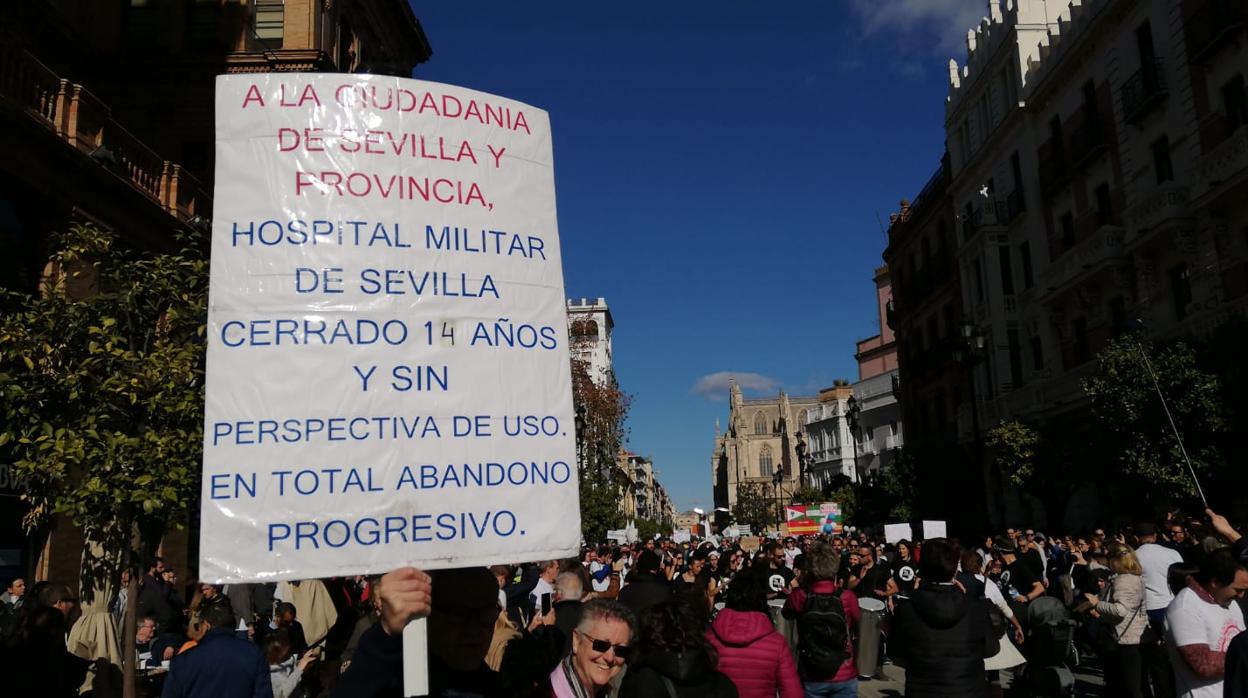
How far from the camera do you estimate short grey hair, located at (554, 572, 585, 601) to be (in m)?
6.87

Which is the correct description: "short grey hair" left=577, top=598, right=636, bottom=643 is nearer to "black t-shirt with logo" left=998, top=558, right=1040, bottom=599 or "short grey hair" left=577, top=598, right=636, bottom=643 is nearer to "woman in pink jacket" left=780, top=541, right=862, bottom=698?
"woman in pink jacket" left=780, top=541, right=862, bottom=698

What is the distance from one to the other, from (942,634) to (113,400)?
7507mm

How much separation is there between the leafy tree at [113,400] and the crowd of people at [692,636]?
1020mm

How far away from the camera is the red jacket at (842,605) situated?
6.63 meters

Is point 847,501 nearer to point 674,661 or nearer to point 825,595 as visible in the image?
point 825,595

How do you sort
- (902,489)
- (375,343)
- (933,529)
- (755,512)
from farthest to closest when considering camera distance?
(755,512)
(902,489)
(933,529)
(375,343)

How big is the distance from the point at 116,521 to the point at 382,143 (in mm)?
7741

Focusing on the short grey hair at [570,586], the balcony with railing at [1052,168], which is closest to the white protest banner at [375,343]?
the short grey hair at [570,586]

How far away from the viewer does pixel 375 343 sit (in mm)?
2900

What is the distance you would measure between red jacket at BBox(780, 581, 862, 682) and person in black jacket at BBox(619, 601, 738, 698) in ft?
8.86

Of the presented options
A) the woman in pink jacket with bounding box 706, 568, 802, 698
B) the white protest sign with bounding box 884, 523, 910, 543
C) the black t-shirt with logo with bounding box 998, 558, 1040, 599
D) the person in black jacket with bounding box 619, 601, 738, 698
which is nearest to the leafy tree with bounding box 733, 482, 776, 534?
the white protest sign with bounding box 884, 523, 910, 543

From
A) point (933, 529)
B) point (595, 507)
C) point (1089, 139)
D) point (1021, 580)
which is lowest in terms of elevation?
point (1021, 580)

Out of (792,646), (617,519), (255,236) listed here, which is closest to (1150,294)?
(792,646)

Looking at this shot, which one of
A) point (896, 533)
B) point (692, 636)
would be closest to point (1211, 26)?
point (896, 533)
